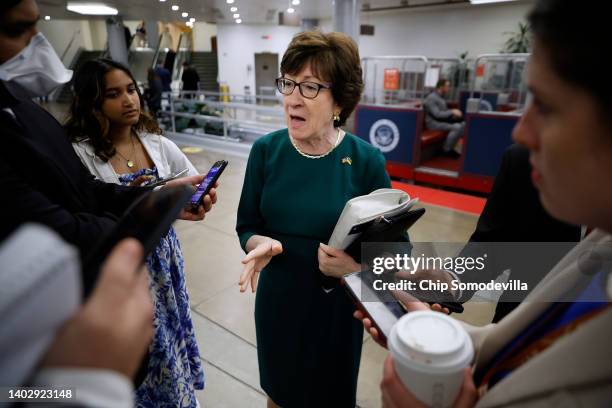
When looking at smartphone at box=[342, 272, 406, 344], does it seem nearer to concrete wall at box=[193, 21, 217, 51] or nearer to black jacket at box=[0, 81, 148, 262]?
black jacket at box=[0, 81, 148, 262]

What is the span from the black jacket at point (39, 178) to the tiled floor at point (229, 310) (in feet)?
4.81

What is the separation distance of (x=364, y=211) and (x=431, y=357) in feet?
1.95

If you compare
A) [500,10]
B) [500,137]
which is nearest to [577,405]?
[500,137]

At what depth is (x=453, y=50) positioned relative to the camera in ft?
45.8

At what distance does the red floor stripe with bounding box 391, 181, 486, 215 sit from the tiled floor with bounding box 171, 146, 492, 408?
0.24m

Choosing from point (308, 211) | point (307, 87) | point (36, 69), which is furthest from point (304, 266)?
point (36, 69)

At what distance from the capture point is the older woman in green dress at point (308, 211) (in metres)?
1.46

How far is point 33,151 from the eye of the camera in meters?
0.90

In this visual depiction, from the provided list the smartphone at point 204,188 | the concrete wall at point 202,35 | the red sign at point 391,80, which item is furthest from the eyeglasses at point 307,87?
the concrete wall at point 202,35

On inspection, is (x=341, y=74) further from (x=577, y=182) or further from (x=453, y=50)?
(x=453, y=50)

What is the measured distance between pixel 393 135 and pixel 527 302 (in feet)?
18.1

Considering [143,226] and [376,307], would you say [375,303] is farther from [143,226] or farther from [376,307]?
[143,226]

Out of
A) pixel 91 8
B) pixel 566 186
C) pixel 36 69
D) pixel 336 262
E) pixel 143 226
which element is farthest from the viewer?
pixel 91 8

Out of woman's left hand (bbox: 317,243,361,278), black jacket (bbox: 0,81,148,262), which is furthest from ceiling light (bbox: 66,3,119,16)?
woman's left hand (bbox: 317,243,361,278)
